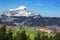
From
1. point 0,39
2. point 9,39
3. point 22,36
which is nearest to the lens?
point 0,39

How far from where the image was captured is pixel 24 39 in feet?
284

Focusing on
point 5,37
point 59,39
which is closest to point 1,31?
point 5,37

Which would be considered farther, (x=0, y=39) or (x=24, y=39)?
(x=24, y=39)

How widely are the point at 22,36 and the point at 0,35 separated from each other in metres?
11.8

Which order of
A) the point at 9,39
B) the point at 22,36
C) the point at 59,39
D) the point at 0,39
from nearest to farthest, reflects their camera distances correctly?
1. the point at 0,39
2. the point at 9,39
3. the point at 22,36
4. the point at 59,39

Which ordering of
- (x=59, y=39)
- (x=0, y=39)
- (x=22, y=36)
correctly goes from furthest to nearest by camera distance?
(x=59, y=39), (x=22, y=36), (x=0, y=39)

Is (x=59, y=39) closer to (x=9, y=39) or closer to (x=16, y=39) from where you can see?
(x=16, y=39)

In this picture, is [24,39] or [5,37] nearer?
[5,37]

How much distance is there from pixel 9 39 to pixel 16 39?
1092 cm

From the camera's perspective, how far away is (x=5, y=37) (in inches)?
3066

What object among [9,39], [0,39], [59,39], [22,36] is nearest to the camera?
[0,39]

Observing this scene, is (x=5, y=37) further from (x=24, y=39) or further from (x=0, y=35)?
(x=24, y=39)

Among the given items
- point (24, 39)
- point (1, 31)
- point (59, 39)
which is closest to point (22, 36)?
point (24, 39)

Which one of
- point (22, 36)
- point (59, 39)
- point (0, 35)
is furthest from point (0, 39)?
point (59, 39)
